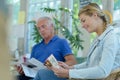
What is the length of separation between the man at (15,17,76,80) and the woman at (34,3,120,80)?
0.55 m

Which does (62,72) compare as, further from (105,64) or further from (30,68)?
(30,68)

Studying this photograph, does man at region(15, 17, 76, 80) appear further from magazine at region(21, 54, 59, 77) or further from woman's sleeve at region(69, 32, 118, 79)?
woman's sleeve at region(69, 32, 118, 79)

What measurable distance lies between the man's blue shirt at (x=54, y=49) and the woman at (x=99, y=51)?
0.58 metres

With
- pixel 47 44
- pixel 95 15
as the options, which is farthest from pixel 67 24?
pixel 95 15

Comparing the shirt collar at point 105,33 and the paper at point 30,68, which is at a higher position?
the shirt collar at point 105,33

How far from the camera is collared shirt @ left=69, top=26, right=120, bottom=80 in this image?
1745mm

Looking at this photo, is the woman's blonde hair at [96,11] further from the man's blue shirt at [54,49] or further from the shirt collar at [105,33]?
the man's blue shirt at [54,49]

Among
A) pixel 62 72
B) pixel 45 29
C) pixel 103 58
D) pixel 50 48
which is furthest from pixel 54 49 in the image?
pixel 103 58

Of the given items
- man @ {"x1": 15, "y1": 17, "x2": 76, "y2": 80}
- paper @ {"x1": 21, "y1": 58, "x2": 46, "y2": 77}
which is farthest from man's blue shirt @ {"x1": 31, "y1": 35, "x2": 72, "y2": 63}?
paper @ {"x1": 21, "y1": 58, "x2": 46, "y2": 77}

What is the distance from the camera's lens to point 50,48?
2.73m

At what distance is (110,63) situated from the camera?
68.9 inches

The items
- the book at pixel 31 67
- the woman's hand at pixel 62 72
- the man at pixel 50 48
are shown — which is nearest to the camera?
the woman's hand at pixel 62 72

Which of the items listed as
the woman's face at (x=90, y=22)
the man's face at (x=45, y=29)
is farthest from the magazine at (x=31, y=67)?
the woman's face at (x=90, y=22)

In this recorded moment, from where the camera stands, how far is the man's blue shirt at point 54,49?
2637 millimetres
